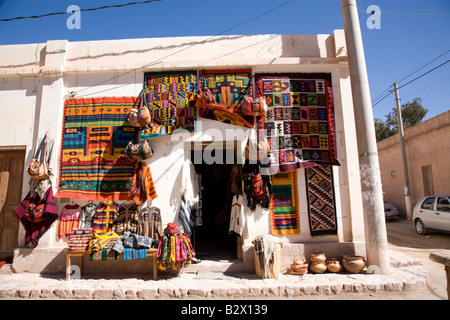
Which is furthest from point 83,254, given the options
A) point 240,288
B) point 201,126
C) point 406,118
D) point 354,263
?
point 406,118

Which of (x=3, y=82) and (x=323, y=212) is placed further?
(x=3, y=82)

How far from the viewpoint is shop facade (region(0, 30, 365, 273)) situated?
5617mm

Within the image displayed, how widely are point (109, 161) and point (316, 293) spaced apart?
187 inches

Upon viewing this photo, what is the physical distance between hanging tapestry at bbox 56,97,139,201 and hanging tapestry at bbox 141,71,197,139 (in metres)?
0.46

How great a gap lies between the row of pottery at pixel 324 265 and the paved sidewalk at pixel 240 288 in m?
0.22

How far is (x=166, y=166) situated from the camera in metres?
5.79

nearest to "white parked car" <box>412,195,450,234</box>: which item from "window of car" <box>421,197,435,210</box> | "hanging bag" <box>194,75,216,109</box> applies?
"window of car" <box>421,197,435,210</box>

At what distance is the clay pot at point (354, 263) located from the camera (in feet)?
16.3

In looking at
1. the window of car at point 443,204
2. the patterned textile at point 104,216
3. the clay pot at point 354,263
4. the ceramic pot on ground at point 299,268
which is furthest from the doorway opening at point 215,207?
the window of car at point 443,204

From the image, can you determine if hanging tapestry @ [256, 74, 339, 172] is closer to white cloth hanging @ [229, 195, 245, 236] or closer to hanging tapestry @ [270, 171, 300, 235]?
hanging tapestry @ [270, 171, 300, 235]
